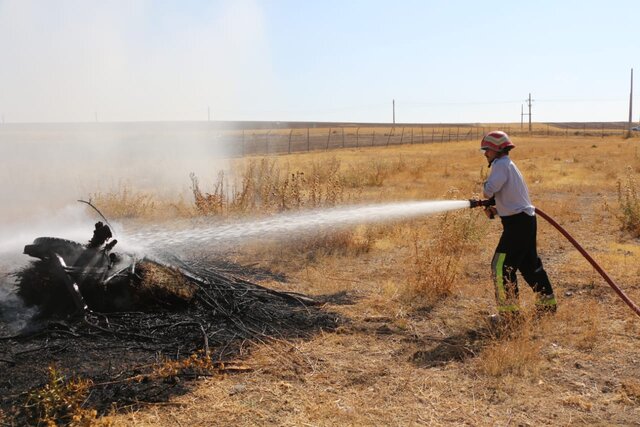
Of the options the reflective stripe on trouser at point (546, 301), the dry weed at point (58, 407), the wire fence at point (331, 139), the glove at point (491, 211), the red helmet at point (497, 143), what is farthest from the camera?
the wire fence at point (331, 139)

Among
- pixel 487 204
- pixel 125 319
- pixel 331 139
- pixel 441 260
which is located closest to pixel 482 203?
pixel 487 204

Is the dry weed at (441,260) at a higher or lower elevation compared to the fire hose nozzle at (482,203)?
lower

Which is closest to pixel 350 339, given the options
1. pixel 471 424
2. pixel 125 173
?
pixel 471 424

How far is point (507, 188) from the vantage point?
5.22 meters

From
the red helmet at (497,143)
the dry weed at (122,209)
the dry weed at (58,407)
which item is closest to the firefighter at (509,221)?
the red helmet at (497,143)

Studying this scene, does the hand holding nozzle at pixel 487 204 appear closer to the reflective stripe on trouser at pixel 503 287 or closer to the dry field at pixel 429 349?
the reflective stripe on trouser at pixel 503 287

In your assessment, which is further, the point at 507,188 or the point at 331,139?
the point at 331,139

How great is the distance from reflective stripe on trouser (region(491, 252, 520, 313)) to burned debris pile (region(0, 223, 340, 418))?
1.57m

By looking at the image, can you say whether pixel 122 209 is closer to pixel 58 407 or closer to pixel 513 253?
pixel 58 407

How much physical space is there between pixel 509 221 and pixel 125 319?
3681mm

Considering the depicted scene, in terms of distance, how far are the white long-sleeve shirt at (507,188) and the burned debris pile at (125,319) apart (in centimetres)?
195

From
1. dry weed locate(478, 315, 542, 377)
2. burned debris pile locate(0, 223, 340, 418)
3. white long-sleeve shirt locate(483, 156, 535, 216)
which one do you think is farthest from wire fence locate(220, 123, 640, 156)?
dry weed locate(478, 315, 542, 377)

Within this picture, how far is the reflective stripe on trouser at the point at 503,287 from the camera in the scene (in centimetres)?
508

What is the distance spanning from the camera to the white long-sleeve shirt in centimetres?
516
